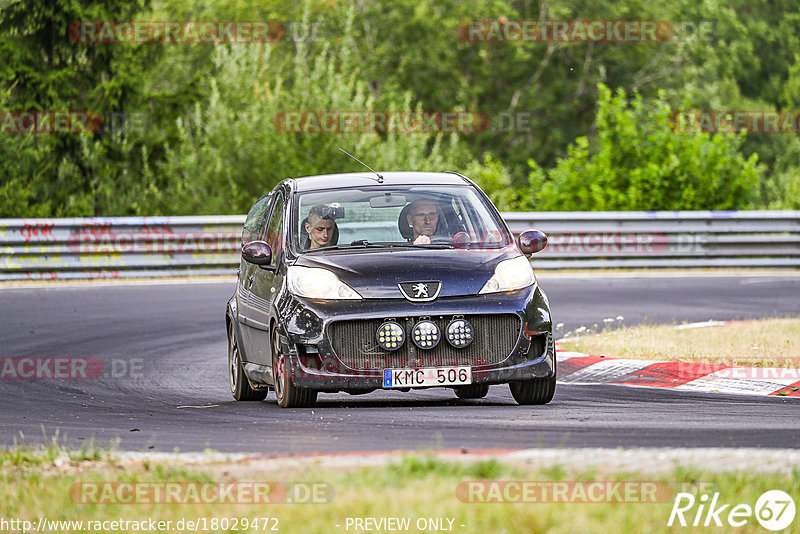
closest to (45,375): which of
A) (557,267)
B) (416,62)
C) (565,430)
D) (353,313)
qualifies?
(353,313)

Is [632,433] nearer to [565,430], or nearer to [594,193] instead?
[565,430]

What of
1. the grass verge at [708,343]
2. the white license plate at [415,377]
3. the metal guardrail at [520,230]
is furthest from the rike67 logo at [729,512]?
the metal guardrail at [520,230]

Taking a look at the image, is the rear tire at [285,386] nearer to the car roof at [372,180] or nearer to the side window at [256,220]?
the car roof at [372,180]

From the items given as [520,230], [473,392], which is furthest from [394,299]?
[520,230]

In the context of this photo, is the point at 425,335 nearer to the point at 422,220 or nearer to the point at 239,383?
the point at 422,220

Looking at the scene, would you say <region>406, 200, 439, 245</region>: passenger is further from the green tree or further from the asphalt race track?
the green tree

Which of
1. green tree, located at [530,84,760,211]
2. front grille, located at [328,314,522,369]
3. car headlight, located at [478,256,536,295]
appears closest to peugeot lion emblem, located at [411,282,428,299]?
front grille, located at [328,314,522,369]

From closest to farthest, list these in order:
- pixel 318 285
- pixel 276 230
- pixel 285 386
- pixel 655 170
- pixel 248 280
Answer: pixel 318 285 < pixel 285 386 < pixel 276 230 < pixel 248 280 < pixel 655 170

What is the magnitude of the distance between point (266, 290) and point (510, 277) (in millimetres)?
1773

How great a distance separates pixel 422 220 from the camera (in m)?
10.0

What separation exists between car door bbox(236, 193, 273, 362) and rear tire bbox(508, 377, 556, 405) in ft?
6.63

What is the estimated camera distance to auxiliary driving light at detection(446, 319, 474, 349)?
8969mm

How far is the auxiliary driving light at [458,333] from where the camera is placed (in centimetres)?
897

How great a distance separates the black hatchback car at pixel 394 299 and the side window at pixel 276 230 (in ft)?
0.10
